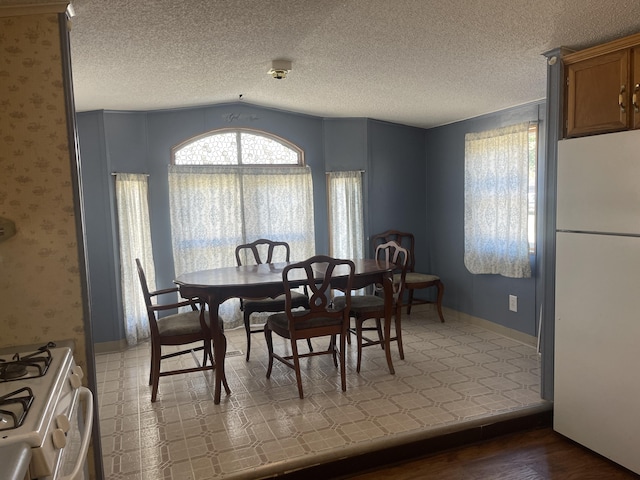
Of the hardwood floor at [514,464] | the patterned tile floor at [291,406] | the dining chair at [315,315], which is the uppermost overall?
the dining chair at [315,315]

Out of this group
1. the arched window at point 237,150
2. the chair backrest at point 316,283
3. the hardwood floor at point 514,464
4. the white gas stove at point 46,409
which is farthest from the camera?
the arched window at point 237,150

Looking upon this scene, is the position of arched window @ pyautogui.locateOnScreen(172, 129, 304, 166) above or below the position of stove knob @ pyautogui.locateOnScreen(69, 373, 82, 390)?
above

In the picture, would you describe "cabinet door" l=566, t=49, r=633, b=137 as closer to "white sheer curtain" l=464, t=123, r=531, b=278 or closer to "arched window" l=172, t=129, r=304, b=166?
"white sheer curtain" l=464, t=123, r=531, b=278

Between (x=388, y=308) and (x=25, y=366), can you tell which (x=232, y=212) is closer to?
(x=388, y=308)

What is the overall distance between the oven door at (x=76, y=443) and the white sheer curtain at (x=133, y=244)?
262cm

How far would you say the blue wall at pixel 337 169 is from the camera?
4.15m

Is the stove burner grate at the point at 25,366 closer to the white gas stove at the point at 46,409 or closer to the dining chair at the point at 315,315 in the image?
the white gas stove at the point at 46,409

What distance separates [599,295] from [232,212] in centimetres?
331

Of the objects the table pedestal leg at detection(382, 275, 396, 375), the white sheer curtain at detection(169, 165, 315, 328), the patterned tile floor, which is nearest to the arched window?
the white sheer curtain at detection(169, 165, 315, 328)

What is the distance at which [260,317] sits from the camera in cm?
487

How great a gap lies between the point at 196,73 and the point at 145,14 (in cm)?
120

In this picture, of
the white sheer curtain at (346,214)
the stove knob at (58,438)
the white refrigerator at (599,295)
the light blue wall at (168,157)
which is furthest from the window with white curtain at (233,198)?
the stove knob at (58,438)

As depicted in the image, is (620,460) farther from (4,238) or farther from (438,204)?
(438,204)

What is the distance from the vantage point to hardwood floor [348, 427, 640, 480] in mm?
2322
